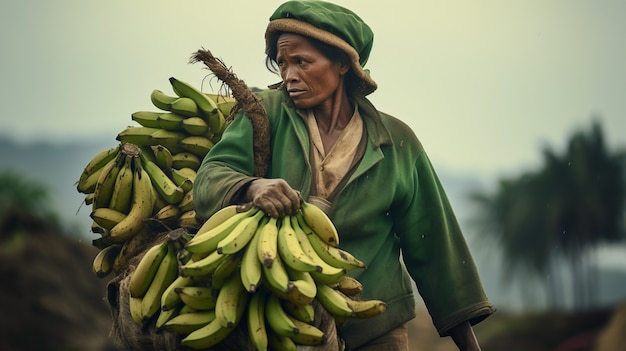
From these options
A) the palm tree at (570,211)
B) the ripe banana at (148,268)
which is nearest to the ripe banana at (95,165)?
the ripe banana at (148,268)

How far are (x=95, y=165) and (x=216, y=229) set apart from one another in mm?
1689

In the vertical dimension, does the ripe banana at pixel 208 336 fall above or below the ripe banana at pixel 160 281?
below

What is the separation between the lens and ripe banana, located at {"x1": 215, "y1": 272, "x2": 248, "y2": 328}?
6.04 metres

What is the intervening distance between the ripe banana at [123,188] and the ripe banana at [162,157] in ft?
0.72

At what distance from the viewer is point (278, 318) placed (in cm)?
607

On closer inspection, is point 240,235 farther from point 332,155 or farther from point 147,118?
point 147,118

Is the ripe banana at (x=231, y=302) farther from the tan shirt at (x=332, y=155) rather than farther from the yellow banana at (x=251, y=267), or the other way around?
the tan shirt at (x=332, y=155)

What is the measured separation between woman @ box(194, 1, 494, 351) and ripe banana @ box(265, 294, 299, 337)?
75 centimetres

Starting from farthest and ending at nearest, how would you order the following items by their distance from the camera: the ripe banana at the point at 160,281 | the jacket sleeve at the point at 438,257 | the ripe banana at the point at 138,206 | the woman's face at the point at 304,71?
the jacket sleeve at the point at 438,257, the ripe banana at the point at 138,206, the woman's face at the point at 304,71, the ripe banana at the point at 160,281

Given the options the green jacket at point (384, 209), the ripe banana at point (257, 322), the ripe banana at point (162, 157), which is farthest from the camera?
the ripe banana at point (162, 157)

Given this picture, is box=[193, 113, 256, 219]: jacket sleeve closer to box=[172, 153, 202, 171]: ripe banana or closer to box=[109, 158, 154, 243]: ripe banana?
box=[109, 158, 154, 243]: ripe banana

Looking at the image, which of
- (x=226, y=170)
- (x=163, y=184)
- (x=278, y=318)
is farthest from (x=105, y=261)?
(x=278, y=318)

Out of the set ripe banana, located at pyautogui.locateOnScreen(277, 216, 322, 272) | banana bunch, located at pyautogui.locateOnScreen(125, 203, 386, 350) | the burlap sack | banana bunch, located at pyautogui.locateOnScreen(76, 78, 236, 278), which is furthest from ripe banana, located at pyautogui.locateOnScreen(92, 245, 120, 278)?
ripe banana, located at pyautogui.locateOnScreen(277, 216, 322, 272)

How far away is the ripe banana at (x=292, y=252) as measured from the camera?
5.95 metres
